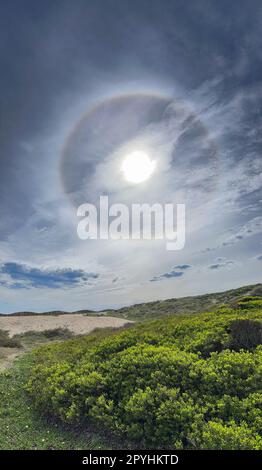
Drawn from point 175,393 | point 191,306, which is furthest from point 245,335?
point 191,306

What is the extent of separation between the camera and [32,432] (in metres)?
7.38

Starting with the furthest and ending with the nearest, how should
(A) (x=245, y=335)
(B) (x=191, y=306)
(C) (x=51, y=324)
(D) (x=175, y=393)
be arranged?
(B) (x=191, y=306) < (C) (x=51, y=324) < (A) (x=245, y=335) < (D) (x=175, y=393)

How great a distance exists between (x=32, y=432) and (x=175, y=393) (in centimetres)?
378

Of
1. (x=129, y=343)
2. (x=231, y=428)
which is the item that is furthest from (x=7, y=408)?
(x=231, y=428)

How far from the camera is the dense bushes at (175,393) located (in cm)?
569

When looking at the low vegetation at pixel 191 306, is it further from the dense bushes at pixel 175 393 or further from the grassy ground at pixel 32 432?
the grassy ground at pixel 32 432

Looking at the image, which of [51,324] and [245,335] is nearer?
[245,335]

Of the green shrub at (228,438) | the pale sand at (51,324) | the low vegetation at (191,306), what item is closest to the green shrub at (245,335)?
the green shrub at (228,438)

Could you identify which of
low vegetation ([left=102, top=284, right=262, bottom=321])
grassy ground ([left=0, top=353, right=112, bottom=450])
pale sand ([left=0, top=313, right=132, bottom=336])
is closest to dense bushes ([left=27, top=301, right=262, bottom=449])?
grassy ground ([left=0, top=353, right=112, bottom=450])

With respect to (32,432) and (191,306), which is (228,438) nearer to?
(32,432)

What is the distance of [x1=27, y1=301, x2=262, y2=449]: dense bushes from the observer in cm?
569

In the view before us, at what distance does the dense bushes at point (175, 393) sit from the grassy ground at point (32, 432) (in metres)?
0.30
